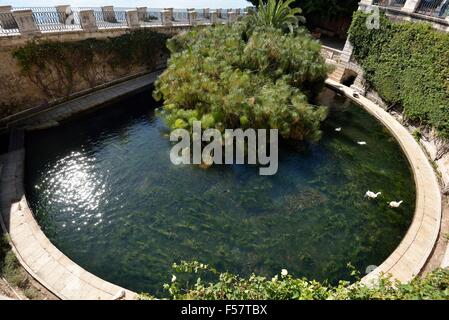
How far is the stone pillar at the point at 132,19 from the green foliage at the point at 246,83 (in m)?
5.98

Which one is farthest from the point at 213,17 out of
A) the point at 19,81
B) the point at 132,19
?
the point at 19,81

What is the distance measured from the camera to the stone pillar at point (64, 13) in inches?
740

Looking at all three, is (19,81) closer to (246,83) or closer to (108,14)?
(108,14)

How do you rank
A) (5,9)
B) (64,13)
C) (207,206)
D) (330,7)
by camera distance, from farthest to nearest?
(330,7) < (64,13) < (5,9) < (207,206)

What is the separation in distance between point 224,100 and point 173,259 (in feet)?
30.8

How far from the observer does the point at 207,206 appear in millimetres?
12930

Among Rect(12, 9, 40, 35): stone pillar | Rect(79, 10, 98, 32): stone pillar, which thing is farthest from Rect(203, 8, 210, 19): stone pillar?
Rect(12, 9, 40, 35): stone pillar

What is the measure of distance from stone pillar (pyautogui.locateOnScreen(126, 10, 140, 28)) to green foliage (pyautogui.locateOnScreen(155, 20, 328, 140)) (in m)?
5.98

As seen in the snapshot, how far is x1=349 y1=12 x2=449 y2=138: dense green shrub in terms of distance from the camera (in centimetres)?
1652

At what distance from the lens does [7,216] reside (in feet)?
36.6

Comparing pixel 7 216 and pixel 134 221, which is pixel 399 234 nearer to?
pixel 134 221

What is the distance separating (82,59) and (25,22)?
4038 mm

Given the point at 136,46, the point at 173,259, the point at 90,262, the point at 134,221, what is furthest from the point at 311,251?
the point at 136,46

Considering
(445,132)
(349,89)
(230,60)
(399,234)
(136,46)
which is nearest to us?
(399,234)
